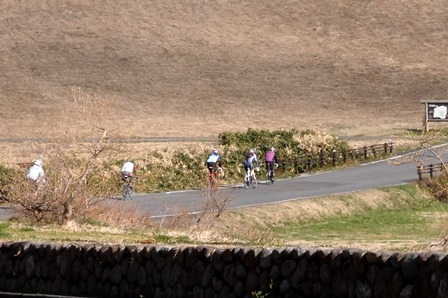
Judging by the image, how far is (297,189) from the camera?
4400 centimetres

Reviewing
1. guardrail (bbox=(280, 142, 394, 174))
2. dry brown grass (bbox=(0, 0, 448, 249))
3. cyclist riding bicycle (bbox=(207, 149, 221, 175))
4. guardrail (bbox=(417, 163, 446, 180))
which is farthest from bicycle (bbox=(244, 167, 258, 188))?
dry brown grass (bbox=(0, 0, 448, 249))

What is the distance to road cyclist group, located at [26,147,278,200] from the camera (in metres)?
29.7

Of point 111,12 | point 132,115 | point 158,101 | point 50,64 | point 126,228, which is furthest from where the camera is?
point 111,12

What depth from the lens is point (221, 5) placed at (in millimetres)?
102688

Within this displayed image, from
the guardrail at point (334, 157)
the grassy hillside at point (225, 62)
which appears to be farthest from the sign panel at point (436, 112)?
the guardrail at point (334, 157)

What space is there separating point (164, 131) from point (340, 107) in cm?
1614

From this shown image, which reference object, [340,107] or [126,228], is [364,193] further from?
[340,107]

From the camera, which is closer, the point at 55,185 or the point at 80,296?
the point at 80,296

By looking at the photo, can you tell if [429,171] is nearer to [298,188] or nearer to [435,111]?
[298,188]

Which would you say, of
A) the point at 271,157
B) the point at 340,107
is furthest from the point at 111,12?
the point at 271,157

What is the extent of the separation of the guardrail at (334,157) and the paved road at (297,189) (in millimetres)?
1216

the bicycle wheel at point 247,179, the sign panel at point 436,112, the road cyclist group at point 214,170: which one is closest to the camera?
the road cyclist group at point 214,170

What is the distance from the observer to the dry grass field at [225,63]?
261 ft

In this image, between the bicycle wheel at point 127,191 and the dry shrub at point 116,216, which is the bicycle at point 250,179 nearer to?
the bicycle wheel at point 127,191
